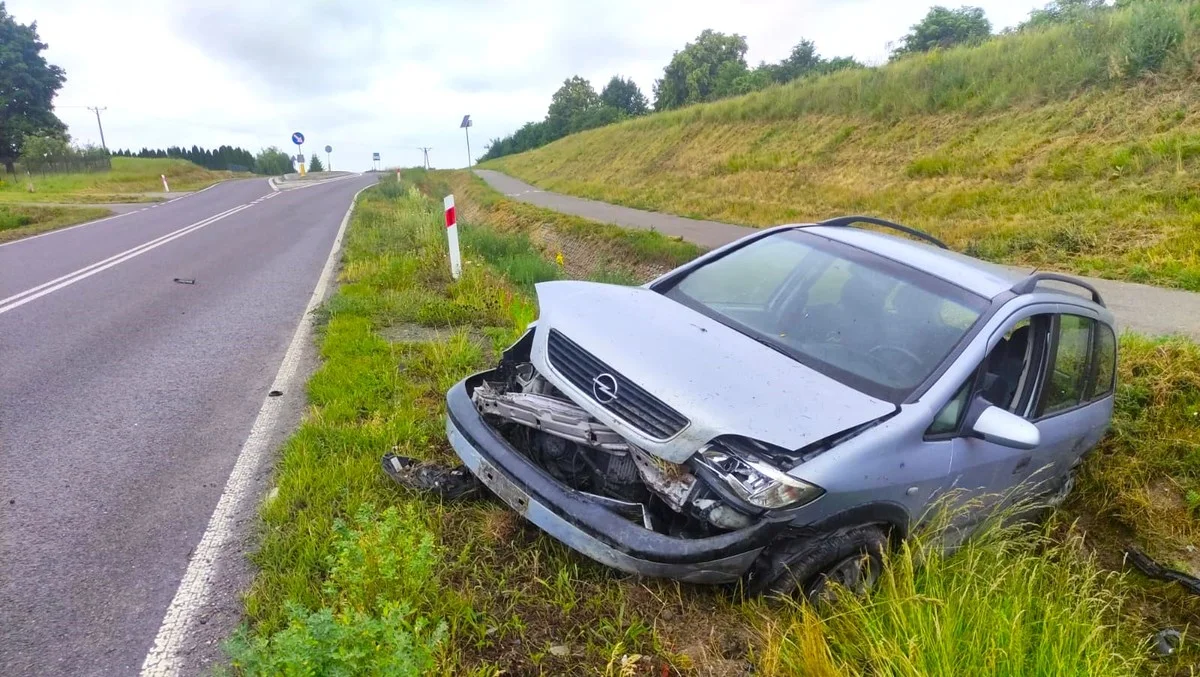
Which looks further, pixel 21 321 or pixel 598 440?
pixel 21 321

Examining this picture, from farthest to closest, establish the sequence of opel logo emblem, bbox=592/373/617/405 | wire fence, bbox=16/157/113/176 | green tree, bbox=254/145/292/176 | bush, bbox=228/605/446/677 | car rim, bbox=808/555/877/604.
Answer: green tree, bbox=254/145/292/176 < wire fence, bbox=16/157/113/176 < opel logo emblem, bbox=592/373/617/405 < car rim, bbox=808/555/877/604 < bush, bbox=228/605/446/677

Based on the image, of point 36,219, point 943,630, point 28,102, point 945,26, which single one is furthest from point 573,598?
point 28,102

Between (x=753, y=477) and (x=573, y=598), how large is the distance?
2.96ft

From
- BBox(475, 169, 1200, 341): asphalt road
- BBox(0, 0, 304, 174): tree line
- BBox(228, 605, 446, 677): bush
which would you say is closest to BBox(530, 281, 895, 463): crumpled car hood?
BBox(228, 605, 446, 677): bush

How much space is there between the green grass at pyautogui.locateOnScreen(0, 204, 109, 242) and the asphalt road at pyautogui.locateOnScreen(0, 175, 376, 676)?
6.40 m

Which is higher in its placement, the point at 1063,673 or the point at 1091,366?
the point at 1091,366

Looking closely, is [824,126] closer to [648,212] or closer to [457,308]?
[648,212]

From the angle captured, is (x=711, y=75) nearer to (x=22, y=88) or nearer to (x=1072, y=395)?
(x=22, y=88)

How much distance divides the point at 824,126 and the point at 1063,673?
66.2 feet

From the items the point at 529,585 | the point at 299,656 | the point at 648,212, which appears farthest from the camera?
the point at 648,212

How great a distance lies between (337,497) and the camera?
335 cm

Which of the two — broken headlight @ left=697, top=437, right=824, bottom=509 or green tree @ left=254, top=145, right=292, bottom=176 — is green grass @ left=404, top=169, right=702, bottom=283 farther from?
green tree @ left=254, top=145, right=292, bottom=176

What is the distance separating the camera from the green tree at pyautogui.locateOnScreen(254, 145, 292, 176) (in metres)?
76.8

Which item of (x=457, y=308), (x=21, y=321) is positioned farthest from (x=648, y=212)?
(x=21, y=321)
